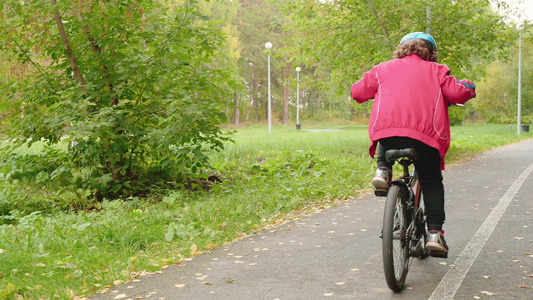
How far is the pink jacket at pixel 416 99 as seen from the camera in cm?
379

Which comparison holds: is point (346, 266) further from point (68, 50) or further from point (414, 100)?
point (68, 50)

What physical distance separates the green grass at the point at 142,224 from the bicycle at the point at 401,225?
2.19m

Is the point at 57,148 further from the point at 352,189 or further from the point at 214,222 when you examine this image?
the point at 352,189

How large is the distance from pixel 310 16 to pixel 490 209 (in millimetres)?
10533

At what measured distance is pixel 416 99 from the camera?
381 centimetres

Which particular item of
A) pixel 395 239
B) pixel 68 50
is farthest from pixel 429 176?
pixel 68 50

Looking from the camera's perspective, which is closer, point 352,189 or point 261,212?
point 261,212

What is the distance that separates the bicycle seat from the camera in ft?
12.5

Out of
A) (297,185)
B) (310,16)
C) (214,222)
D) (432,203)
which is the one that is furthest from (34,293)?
(310,16)

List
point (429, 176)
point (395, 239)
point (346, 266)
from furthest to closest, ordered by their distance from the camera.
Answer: point (346, 266)
point (429, 176)
point (395, 239)

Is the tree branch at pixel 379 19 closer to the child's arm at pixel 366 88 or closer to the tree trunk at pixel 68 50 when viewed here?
the tree trunk at pixel 68 50

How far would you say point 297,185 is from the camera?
9.63m

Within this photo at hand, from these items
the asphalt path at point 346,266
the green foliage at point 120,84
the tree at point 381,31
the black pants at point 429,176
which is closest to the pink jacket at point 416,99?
the black pants at point 429,176

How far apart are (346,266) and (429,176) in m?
1.14
